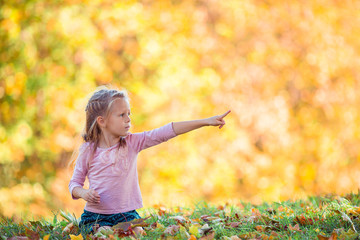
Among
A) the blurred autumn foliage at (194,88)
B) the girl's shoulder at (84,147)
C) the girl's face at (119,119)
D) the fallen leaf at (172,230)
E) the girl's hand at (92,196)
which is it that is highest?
the blurred autumn foliage at (194,88)

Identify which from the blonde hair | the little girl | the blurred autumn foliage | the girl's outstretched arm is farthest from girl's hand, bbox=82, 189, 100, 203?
the blurred autumn foliage

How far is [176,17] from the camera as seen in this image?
538 centimetres

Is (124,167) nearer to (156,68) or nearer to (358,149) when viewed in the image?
Result: (156,68)

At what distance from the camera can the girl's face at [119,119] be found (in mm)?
2416

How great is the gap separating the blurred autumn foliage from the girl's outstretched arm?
8.54ft

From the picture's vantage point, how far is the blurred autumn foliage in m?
5.05

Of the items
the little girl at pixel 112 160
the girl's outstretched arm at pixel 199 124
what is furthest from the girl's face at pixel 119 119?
the girl's outstretched arm at pixel 199 124

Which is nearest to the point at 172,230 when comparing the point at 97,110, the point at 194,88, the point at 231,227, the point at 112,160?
the point at 231,227

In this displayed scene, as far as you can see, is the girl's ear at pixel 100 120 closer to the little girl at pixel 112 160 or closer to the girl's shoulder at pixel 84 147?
the little girl at pixel 112 160

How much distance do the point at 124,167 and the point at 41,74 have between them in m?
3.01

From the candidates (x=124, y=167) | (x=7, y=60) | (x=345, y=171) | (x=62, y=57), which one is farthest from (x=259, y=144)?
(x=124, y=167)

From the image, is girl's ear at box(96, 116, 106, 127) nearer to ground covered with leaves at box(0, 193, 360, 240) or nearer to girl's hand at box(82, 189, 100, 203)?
girl's hand at box(82, 189, 100, 203)

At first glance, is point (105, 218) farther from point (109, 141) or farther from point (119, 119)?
Result: point (119, 119)

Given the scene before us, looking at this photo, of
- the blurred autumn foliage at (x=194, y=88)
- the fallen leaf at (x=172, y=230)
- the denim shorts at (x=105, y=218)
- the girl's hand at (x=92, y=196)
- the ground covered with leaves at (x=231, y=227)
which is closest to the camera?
the ground covered with leaves at (x=231, y=227)
